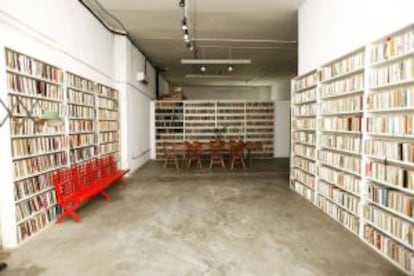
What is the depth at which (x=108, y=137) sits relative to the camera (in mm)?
6387

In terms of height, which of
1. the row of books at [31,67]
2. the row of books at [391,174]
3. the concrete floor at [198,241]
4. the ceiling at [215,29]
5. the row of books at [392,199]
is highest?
the ceiling at [215,29]

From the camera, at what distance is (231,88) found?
53.7 feet

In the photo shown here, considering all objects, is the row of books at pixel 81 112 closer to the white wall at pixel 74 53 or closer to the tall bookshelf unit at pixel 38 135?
the tall bookshelf unit at pixel 38 135

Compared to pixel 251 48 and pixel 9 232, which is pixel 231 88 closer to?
pixel 251 48

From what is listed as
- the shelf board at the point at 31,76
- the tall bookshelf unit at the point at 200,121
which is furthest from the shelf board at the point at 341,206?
the tall bookshelf unit at the point at 200,121

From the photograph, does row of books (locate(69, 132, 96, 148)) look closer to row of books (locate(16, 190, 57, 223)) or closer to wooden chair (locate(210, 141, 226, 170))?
row of books (locate(16, 190, 57, 223))

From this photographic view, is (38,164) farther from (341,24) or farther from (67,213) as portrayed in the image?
(341,24)

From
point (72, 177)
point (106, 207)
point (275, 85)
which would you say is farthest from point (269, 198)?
point (275, 85)

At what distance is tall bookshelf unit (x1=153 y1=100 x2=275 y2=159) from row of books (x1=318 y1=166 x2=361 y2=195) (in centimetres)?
636

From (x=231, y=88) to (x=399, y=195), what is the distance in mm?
14036

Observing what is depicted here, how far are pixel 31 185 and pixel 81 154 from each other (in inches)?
58.8

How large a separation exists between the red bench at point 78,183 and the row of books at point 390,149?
3.92 meters

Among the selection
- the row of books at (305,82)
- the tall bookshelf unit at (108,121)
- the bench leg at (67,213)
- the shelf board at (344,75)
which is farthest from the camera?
the tall bookshelf unit at (108,121)

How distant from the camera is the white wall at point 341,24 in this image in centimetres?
288
